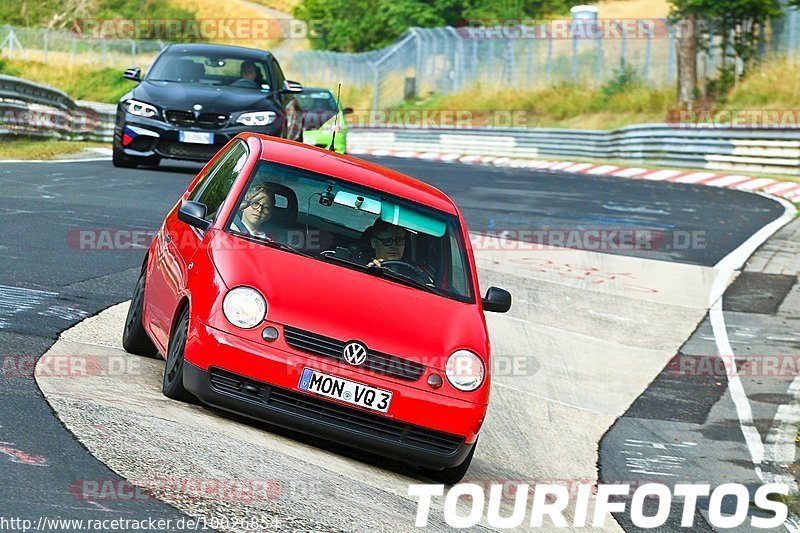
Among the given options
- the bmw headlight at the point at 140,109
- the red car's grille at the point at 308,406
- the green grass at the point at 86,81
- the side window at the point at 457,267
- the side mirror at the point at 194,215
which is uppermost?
the side mirror at the point at 194,215

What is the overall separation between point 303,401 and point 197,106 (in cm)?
1244

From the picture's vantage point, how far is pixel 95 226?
14211 mm

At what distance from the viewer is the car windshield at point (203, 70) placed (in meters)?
19.9

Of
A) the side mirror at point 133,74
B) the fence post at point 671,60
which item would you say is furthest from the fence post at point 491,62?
the side mirror at point 133,74

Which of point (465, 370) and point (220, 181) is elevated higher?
point (220, 181)

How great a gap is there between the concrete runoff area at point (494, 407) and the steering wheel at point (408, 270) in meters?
1.00

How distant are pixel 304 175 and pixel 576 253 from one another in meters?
8.60

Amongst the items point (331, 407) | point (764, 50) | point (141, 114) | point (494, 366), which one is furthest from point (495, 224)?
point (764, 50)

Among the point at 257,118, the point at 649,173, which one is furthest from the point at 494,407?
the point at 649,173

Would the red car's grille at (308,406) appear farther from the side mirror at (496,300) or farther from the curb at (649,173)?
the curb at (649,173)

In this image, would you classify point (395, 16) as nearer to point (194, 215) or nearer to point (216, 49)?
point (216, 49)

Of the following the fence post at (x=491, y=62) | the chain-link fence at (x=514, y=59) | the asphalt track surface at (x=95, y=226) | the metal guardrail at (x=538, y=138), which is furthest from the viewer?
the fence post at (x=491, y=62)

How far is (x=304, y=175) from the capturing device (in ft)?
26.7

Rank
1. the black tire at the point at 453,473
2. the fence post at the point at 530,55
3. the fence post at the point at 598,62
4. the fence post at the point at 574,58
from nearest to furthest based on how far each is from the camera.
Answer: the black tire at the point at 453,473, the fence post at the point at 598,62, the fence post at the point at 574,58, the fence post at the point at 530,55
